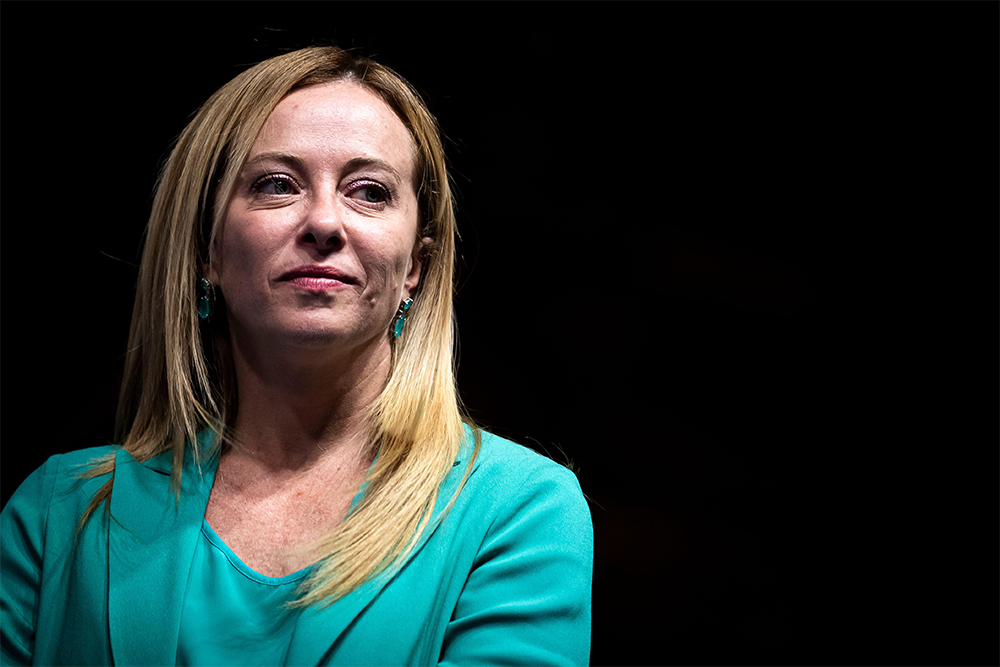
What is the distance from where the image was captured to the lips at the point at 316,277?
1292 millimetres

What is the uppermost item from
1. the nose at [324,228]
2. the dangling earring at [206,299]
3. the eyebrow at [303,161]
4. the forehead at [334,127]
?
the forehead at [334,127]

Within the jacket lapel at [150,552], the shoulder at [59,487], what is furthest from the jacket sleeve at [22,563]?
the jacket lapel at [150,552]

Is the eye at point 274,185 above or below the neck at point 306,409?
above

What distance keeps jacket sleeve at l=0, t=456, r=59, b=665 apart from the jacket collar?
140mm

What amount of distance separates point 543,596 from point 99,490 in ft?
2.50

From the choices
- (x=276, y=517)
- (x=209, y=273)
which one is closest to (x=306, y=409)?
(x=276, y=517)

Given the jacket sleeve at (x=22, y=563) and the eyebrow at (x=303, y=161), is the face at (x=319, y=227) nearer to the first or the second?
the eyebrow at (x=303, y=161)

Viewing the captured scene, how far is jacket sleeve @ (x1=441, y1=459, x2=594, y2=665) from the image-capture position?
1.16 meters

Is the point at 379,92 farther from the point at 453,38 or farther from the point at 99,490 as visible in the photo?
the point at 99,490

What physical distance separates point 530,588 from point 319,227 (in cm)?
63

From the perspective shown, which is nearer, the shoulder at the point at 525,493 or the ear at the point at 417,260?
the shoulder at the point at 525,493

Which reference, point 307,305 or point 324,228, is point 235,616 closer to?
point 307,305

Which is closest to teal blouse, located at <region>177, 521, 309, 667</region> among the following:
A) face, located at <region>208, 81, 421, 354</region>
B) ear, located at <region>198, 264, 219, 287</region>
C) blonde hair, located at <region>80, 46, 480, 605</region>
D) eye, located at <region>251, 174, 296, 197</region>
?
blonde hair, located at <region>80, 46, 480, 605</region>

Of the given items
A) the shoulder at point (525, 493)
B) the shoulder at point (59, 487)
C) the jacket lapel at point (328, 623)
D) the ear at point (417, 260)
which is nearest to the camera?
the jacket lapel at point (328, 623)
